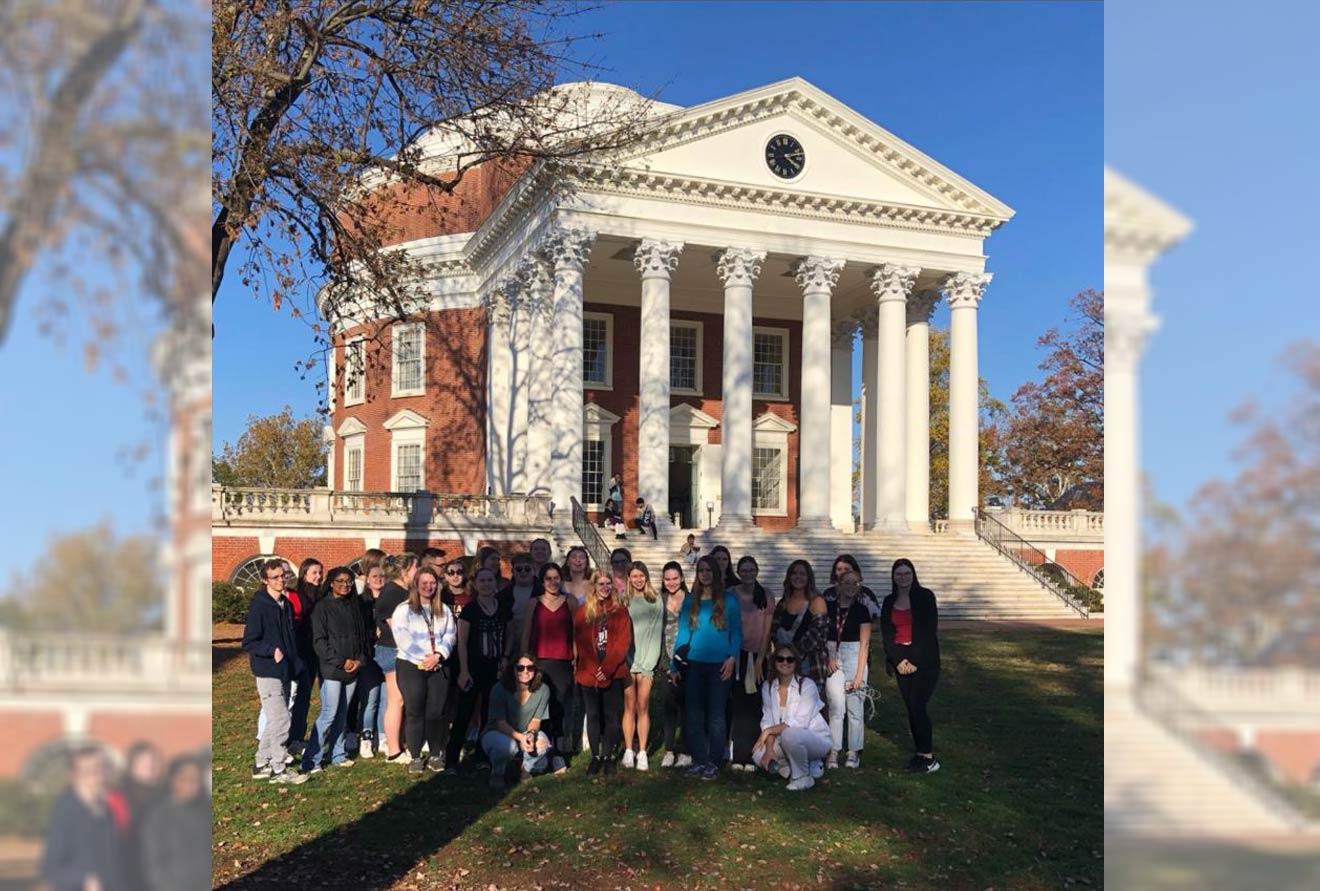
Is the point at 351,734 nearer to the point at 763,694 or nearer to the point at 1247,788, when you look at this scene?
the point at 763,694

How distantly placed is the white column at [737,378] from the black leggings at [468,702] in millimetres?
21113

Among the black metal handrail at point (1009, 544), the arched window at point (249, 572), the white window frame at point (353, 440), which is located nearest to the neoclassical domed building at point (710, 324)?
the black metal handrail at point (1009, 544)

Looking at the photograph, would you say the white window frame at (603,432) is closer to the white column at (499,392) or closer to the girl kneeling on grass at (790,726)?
the white column at (499,392)

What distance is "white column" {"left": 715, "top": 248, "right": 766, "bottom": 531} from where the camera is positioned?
31.2m

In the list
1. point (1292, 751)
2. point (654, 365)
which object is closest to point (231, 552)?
point (654, 365)

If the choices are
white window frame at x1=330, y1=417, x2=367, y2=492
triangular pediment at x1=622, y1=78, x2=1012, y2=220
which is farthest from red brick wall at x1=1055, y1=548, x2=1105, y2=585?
white window frame at x1=330, y1=417, x2=367, y2=492

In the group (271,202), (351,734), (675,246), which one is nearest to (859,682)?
(351,734)

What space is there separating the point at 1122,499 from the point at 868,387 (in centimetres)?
3682

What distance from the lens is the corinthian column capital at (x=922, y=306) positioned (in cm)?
3516

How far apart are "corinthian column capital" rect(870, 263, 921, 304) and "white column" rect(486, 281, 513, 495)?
1247 cm

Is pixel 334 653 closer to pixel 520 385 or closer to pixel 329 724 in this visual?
pixel 329 724

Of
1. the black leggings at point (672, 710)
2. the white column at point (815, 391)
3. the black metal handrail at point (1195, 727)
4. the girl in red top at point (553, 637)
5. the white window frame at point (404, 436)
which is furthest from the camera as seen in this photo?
the white window frame at point (404, 436)

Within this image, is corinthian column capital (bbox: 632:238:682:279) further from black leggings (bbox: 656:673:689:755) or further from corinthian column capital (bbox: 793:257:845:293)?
black leggings (bbox: 656:673:689:755)

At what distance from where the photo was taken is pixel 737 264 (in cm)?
3180
